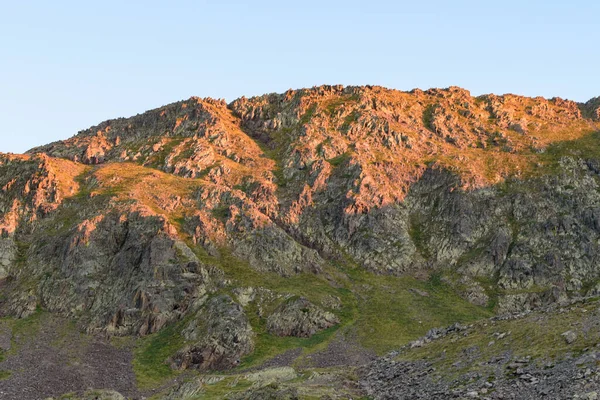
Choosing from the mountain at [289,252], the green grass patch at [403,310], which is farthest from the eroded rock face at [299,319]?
the green grass patch at [403,310]

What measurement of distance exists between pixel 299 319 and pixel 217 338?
20049 millimetres

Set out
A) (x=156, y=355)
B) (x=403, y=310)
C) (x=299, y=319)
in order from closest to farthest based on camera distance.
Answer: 1. (x=156, y=355)
2. (x=299, y=319)
3. (x=403, y=310)

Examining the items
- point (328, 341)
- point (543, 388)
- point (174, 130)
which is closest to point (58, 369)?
point (328, 341)

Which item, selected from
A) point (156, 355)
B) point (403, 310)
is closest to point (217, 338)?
point (156, 355)

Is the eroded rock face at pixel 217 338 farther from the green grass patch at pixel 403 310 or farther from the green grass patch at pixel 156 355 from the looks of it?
the green grass patch at pixel 403 310

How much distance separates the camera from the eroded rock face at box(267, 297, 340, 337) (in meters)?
109

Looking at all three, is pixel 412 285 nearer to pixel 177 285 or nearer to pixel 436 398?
pixel 177 285

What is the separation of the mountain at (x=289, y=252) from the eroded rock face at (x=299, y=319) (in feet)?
1.16

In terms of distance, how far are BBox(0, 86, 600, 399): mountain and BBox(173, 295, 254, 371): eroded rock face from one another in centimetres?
34

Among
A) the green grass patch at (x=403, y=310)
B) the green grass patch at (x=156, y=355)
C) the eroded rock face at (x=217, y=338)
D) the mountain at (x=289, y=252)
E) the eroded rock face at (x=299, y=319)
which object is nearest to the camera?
the green grass patch at (x=156, y=355)

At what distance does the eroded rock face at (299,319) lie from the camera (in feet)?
356

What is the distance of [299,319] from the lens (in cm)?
11025

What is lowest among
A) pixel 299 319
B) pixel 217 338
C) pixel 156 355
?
pixel 299 319

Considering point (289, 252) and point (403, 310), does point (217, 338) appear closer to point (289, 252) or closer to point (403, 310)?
point (289, 252)
